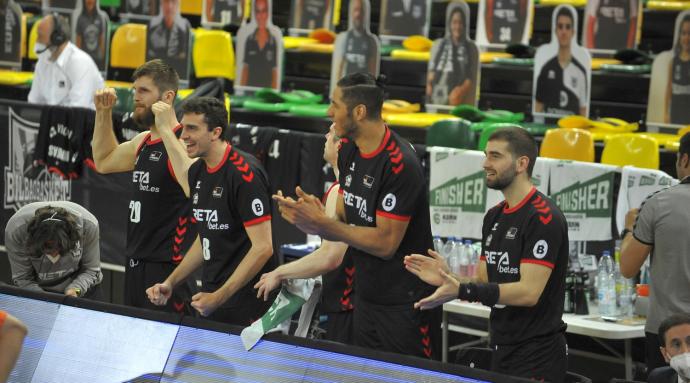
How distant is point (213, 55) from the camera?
12.1 metres

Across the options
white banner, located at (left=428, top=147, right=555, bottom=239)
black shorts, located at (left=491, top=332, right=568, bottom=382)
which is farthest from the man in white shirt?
black shorts, located at (left=491, top=332, right=568, bottom=382)

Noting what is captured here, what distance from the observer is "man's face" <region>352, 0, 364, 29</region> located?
11.4m

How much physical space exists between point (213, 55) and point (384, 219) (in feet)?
24.3

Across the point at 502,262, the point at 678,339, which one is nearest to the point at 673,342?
the point at 678,339

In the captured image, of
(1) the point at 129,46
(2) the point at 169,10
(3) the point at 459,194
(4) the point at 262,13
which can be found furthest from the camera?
(1) the point at 129,46

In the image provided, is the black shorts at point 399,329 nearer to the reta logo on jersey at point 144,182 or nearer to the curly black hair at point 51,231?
the reta logo on jersey at point 144,182

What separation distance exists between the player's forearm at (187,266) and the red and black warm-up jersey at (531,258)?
1444mm

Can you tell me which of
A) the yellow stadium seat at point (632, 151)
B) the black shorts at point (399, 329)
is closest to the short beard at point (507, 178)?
the black shorts at point (399, 329)

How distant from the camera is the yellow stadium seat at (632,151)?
815cm

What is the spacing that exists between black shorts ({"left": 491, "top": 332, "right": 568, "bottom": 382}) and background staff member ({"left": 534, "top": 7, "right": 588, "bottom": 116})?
18.2 ft

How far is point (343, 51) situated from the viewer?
11.4 meters

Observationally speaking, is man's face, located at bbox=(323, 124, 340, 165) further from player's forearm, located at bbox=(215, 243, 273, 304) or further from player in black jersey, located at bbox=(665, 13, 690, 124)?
player in black jersey, located at bbox=(665, 13, 690, 124)

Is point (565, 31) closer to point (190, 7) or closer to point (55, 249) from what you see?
point (190, 7)

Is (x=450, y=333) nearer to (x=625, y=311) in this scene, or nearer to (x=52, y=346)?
(x=625, y=311)
